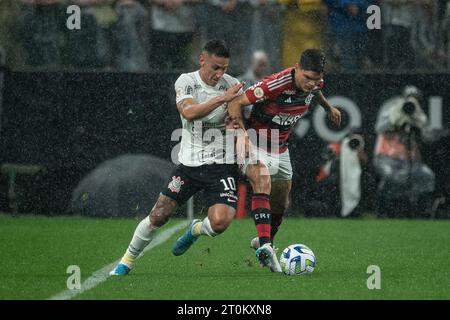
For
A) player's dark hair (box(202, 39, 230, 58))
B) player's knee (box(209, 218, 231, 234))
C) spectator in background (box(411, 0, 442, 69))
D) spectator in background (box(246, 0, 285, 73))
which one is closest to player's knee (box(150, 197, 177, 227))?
player's knee (box(209, 218, 231, 234))

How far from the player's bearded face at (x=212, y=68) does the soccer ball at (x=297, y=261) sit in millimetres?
1482

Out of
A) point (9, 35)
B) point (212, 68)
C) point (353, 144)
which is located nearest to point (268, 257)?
point (212, 68)

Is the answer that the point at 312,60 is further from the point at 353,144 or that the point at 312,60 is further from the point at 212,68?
the point at 353,144

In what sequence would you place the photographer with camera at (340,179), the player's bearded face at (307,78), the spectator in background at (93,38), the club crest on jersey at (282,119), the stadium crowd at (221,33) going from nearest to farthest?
the player's bearded face at (307,78) < the club crest on jersey at (282,119) < the photographer with camera at (340,179) < the stadium crowd at (221,33) < the spectator in background at (93,38)

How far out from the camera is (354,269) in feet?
31.7

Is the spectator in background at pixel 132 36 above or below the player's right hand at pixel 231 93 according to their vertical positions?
above

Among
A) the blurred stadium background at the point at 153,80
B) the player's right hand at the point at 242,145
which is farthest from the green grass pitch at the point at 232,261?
the player's right hand at the point at 242,145

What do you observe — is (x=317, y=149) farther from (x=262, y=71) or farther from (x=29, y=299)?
(x=29, y=299)

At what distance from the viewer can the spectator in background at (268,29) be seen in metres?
15.7

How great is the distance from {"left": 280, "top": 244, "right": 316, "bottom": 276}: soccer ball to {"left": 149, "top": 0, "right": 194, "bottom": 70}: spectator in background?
7.04m

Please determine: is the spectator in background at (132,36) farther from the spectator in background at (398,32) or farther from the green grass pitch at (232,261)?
the spectator in background at (398,32)

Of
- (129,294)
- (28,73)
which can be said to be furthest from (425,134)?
(129,294)

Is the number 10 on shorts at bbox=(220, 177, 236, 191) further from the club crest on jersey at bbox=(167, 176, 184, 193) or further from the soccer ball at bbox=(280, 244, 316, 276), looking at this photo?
the soccer ball at bbox=(280, 244, 316, 276)

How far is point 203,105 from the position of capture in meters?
8.96
